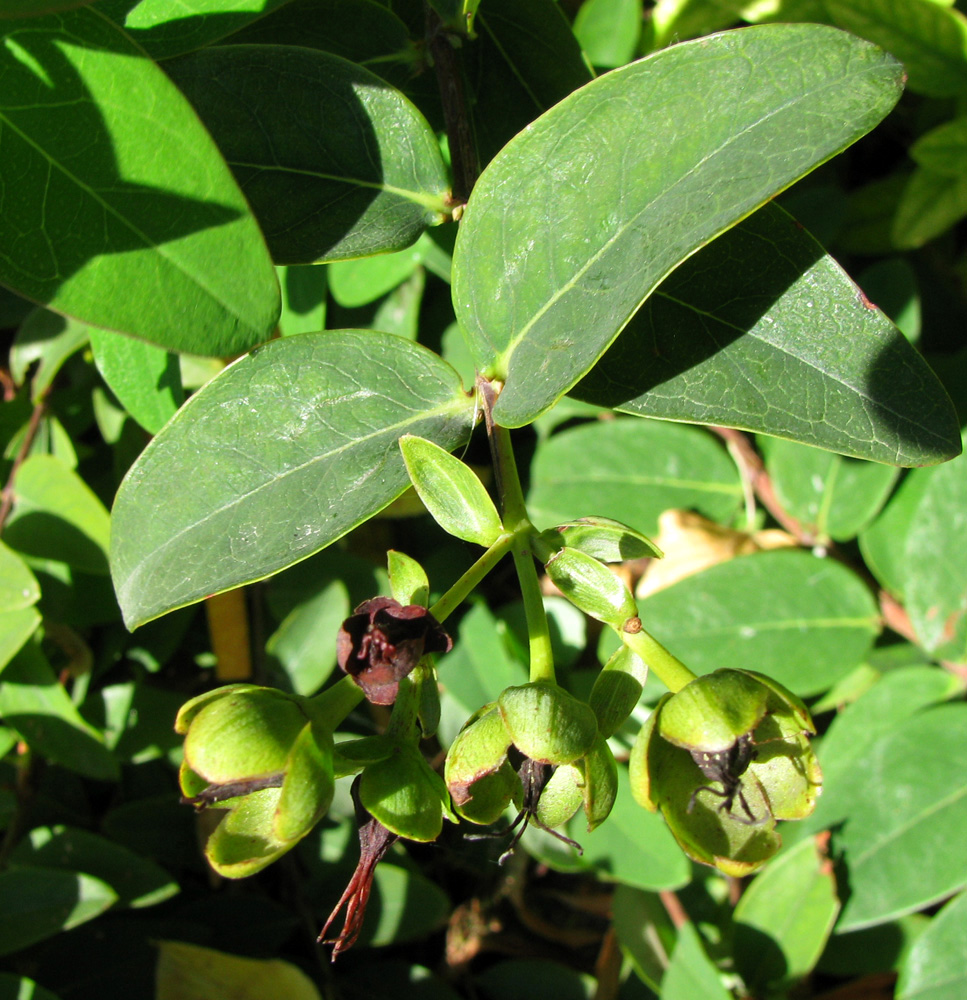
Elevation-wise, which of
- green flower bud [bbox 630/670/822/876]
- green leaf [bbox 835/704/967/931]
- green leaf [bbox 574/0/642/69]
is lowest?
green leaf [bbox 835/704/967/931]

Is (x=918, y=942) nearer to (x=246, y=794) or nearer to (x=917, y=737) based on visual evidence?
(x=917, y=737)

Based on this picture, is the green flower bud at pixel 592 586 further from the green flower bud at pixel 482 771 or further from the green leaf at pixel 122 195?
the green leaf at pixel 122 195

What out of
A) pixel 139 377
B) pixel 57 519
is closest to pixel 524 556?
pixel 139 377

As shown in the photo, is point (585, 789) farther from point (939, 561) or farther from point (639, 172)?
point (939, 561)

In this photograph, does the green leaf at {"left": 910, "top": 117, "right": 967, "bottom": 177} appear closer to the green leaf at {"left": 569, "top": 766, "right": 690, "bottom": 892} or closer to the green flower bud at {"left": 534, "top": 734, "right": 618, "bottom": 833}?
the green leaf at {"left": 569, "top": 766, "right": 690, "bottom": 892}

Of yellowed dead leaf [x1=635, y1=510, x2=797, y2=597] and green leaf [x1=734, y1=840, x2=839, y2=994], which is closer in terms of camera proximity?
green leaf [x1=734, y1=840, x2=839, y2=994]

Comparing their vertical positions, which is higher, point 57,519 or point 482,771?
point 482,771

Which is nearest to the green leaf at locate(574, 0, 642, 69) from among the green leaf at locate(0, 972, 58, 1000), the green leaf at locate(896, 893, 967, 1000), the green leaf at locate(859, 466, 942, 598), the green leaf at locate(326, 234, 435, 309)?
the green leaf at locate(326, 234, 435, 309)
